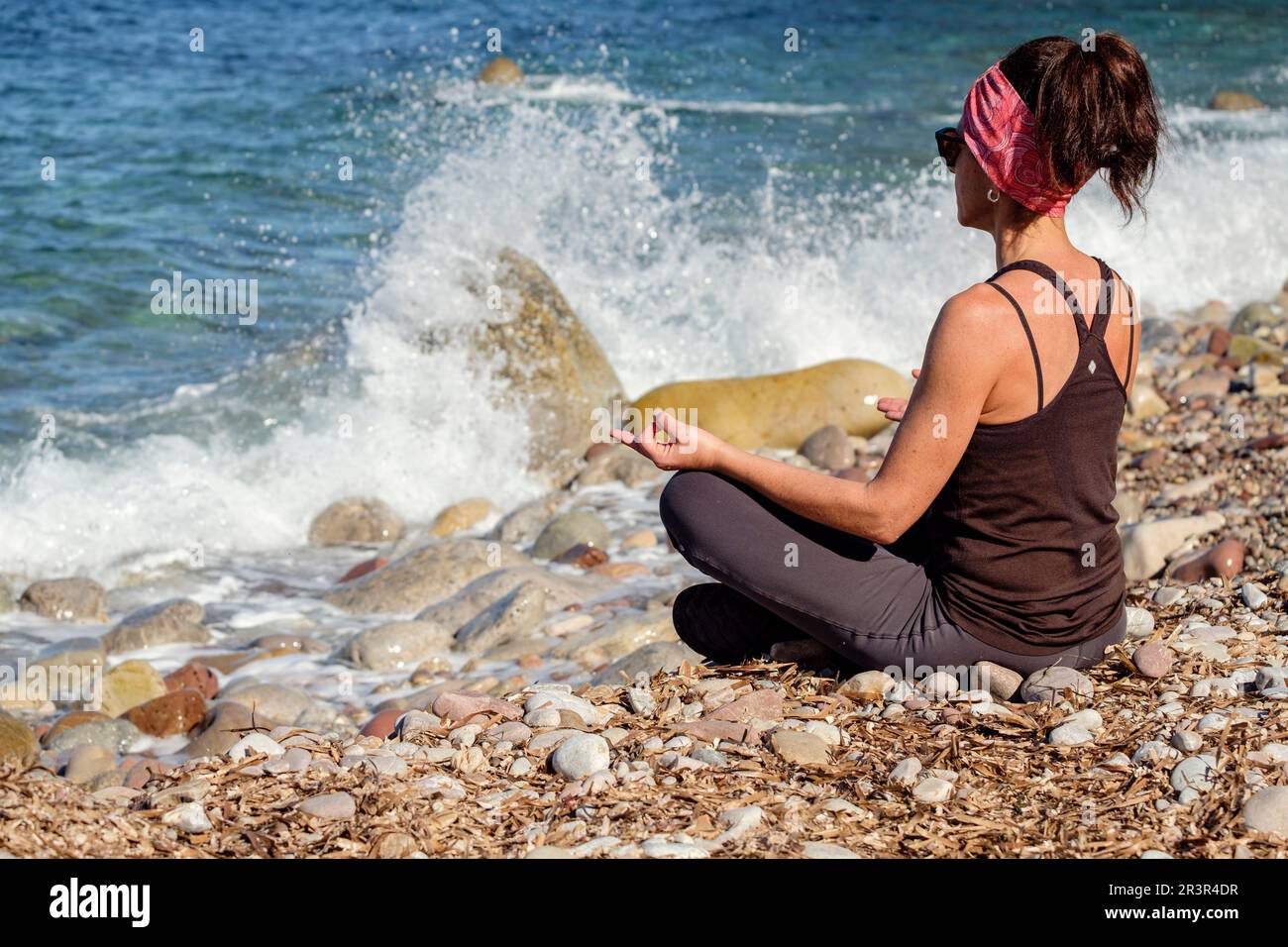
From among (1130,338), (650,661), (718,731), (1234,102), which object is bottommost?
(650,661)

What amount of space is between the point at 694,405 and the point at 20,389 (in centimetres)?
463

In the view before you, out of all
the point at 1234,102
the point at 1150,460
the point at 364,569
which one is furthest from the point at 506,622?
the point at 1234,102

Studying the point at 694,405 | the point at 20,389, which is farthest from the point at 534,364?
the point at 20,389

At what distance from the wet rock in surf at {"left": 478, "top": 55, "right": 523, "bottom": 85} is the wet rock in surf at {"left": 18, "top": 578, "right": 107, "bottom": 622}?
1303 centimetres

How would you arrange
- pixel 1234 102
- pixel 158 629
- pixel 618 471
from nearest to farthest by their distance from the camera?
1. pixel 158 629
2. pixel 618 471
3. pixel 1234 102

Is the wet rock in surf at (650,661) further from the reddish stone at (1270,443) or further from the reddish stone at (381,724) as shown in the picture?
the reddish stone at (1270,443)

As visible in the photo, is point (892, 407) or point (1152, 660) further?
point (892, 407)

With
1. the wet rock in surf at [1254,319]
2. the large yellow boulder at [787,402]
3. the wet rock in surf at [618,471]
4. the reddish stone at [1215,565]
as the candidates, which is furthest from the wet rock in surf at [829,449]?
the wet rock in surf at [1254,319]

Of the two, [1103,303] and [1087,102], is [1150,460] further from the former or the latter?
[1087,102]

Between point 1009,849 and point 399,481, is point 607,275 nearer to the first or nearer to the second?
point 399,481

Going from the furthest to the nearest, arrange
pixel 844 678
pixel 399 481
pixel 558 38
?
pixel 558 38 → pixel 399 481 → pixel 844 678

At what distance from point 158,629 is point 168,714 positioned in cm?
94

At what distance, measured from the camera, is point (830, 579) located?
3434 millimetres
